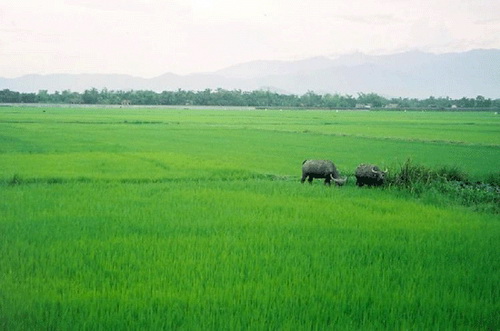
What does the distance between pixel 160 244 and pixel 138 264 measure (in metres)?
0.74

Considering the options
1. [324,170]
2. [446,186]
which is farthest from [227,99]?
[446,186]

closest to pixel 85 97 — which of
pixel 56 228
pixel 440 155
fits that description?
pixel 440 155

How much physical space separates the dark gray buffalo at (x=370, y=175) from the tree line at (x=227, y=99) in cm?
7077

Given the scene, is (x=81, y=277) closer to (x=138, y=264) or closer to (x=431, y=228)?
(x=138, y=264)

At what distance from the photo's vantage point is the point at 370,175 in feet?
33.0

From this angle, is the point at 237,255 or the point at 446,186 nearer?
the point at 237,255

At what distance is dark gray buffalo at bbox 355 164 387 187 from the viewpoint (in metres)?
10.0

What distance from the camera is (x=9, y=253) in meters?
5.03

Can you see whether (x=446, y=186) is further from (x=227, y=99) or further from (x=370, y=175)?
(x=227, y=99)

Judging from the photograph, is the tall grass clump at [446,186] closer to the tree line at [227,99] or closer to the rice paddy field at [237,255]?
the rice paddy field at [237,255]

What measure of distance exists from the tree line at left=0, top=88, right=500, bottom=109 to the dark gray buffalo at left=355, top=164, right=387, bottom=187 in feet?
232

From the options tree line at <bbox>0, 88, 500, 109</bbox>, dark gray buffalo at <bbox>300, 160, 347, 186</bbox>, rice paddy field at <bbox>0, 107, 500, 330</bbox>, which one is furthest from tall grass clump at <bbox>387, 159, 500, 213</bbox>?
tree line at <bbox>0, 88, 500, 109</bbox>

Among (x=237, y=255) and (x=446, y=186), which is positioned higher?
(x=237, y=255)

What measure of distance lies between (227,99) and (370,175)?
3295 inches
